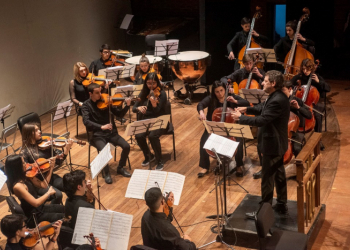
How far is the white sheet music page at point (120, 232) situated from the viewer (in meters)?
3.62

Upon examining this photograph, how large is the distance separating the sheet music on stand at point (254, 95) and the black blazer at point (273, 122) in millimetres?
1384

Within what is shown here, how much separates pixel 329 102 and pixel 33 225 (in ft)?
17.6

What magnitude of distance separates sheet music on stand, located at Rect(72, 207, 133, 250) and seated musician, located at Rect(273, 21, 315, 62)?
4624 millimetres

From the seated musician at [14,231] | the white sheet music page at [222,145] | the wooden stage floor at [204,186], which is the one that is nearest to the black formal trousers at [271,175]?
the white sheet music page at [222,145]

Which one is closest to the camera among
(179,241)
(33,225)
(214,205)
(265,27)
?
(179,241)

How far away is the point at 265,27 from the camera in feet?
31.0

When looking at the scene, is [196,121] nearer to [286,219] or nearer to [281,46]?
[281,46]

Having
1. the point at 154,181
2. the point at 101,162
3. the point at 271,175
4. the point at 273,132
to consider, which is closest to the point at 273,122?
the point at 273,132

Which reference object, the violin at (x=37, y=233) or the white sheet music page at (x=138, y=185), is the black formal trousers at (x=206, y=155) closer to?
the white sheet music page at (x=138, y=185)

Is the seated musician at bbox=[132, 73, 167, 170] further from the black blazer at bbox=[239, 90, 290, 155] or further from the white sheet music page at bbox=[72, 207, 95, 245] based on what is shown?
the white sheet music page at bbox=[72, 207, 95, 245]

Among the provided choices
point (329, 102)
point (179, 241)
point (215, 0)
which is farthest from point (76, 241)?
point (215, 0)

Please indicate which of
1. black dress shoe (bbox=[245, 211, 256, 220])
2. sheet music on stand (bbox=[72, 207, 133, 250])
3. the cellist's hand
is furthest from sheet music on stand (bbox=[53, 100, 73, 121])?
the cellist's hand

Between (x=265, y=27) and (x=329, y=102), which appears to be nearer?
(x=329, y=102)

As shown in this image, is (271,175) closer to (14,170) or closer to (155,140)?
(155,140)
